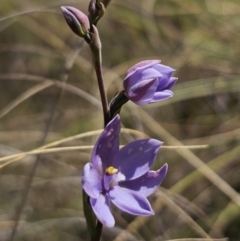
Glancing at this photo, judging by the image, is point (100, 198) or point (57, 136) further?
point (57, 136)

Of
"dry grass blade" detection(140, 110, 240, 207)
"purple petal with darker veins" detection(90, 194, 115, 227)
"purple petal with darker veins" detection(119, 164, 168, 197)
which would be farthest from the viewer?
"dry grass blade" detection(140, 110, 240, 207)

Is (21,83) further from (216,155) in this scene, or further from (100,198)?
(100,198)

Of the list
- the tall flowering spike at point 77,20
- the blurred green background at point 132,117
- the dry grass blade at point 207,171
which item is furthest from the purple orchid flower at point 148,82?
the dry grass blade at point 207,171

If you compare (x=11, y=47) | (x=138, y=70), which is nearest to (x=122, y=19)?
(x=11, y=47)

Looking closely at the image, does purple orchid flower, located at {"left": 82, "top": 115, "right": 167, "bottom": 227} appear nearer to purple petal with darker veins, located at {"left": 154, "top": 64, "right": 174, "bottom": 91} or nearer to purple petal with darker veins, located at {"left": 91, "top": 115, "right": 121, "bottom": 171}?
purple petal with darker veins, located at {"left": 91, "top": 115, "right": 121, "bottom": 171}

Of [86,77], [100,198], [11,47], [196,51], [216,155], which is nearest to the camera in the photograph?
[100,198]

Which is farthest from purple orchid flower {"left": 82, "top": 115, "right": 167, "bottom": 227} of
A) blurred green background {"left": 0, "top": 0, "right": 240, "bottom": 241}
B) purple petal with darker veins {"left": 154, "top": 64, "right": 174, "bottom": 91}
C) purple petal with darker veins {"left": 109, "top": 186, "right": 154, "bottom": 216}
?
blurred green background {"left": 0, "top": 0, "right": 240, "bottom": 241}

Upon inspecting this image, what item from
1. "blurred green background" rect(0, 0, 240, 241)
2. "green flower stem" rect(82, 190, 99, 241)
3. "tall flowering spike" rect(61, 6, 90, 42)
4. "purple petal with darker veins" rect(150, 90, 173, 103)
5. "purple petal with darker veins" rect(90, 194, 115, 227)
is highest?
A: "tall flowering spike" rect(61, 6, 90, 42)
